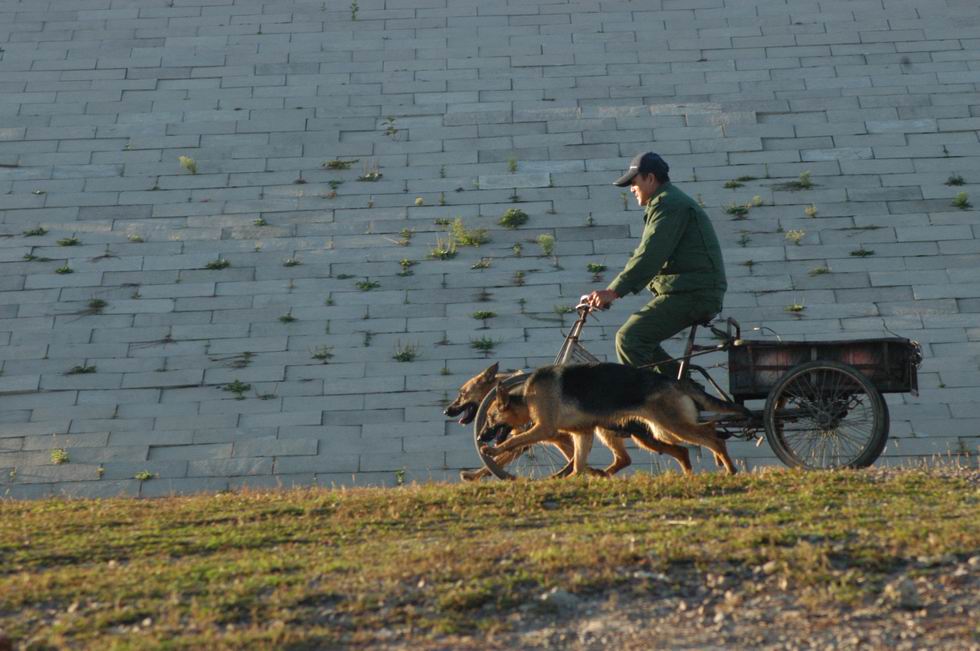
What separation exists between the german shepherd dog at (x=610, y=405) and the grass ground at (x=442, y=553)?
38cm

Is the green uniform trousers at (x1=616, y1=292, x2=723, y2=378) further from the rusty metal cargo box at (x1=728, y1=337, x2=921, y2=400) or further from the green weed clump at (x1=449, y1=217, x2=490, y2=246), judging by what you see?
the green weed clump at (x1=449, y1=217, x2=490, y2=246)

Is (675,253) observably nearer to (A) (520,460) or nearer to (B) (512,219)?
(A) (520,460)

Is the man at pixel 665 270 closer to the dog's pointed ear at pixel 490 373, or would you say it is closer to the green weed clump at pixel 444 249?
the dog's pointed ear at pixel 490 373

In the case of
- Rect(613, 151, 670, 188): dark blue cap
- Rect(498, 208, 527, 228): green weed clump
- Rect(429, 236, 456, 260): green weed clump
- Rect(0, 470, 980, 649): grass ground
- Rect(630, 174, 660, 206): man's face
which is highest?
Rect(498, 208, 527, 228): green weed clump

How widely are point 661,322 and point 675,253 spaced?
18.4 inches

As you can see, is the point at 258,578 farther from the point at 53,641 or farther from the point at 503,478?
the point at 503,478

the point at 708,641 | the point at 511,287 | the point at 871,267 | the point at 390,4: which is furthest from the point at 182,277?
the point at 708,641

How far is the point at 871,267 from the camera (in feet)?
47.5

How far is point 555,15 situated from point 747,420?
34.0ft

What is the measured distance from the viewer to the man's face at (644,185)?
9391 mm

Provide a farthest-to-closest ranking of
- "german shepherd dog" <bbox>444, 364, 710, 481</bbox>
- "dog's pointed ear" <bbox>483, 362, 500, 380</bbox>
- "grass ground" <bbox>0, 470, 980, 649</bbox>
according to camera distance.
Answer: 1. "dog's pointed ear" <bbox>483, 362, 500, 380</bbox>
2. "german shepherd dog" <bbox>444, 364, 710, 481</bbox>
3. "grass ground" <bbox>0, 470, 980, 649</bbox>

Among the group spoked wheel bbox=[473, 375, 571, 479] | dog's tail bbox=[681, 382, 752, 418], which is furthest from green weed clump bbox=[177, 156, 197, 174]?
dog's tail bbox=[681, 382, 752, 418]

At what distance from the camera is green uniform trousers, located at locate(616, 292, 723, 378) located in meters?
9.29

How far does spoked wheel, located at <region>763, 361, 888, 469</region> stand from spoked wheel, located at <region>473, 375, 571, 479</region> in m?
1.67
